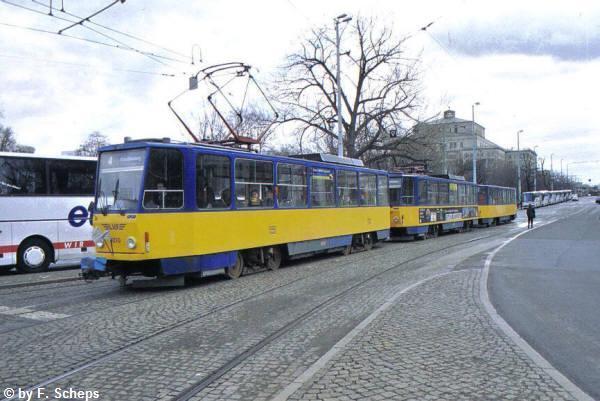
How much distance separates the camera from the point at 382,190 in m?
20.6

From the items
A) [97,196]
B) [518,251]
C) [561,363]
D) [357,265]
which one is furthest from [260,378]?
[518,251]

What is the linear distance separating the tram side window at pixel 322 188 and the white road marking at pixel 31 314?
332 inches

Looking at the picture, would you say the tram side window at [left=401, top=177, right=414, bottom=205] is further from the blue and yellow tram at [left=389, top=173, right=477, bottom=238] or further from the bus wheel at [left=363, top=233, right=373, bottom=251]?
the bus wheel at [left=363, top=233, right=373, bottom=251]

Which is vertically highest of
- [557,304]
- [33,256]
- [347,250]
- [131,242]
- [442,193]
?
[442,193]

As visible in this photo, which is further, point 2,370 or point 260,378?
point 2,370

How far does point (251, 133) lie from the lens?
37500mm

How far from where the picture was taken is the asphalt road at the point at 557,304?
18.0ft

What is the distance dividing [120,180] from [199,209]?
1659mm

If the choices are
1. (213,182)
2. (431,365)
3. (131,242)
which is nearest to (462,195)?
(213,182)

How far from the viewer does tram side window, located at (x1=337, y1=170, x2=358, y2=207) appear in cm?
1698

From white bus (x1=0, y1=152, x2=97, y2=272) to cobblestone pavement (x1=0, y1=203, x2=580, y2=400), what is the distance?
381 centimetres

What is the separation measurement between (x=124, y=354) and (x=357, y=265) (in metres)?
9.43

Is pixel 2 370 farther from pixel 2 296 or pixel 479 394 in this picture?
pixel 2 296

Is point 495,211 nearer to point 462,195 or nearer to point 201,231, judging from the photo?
point 462,195
